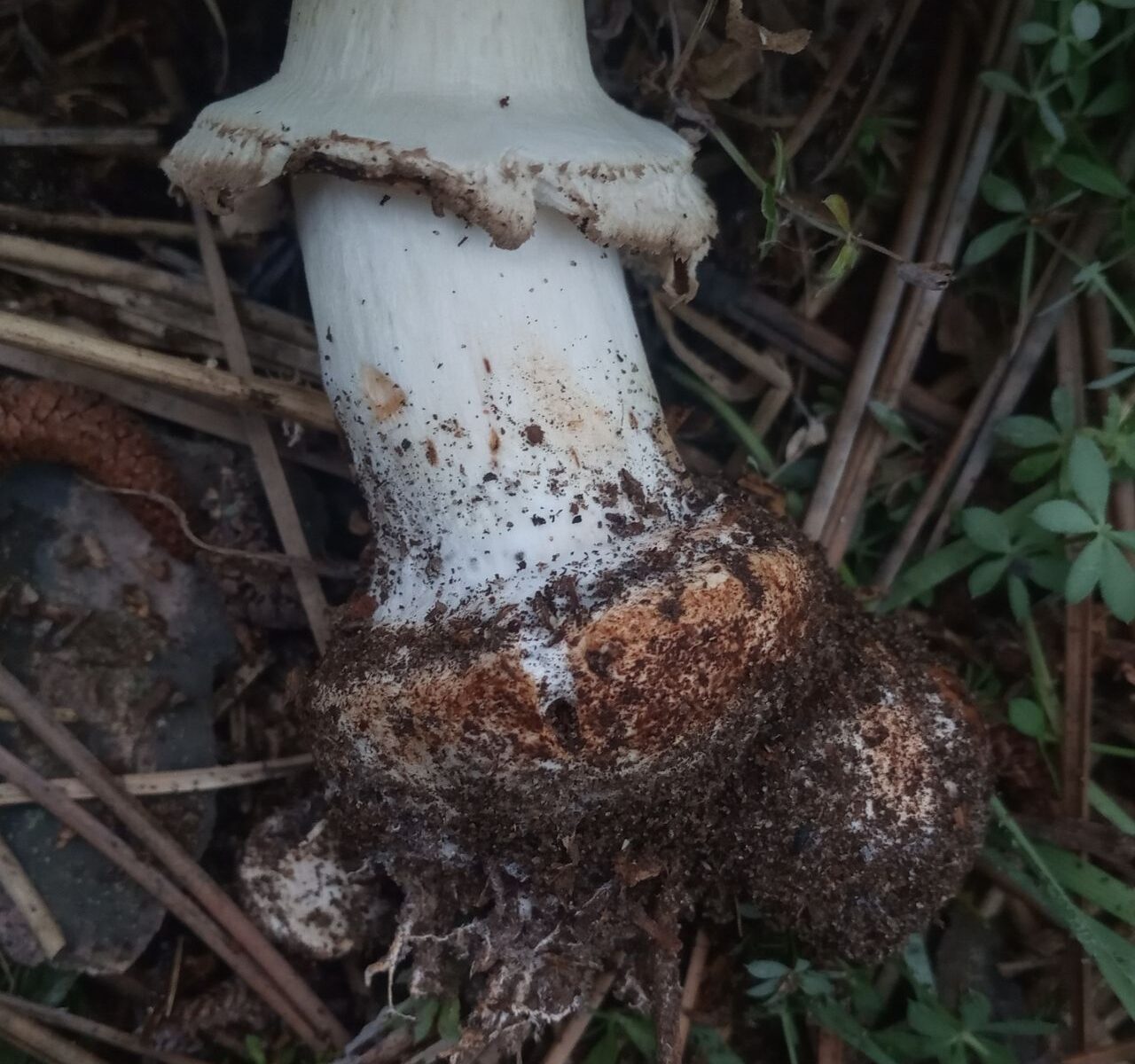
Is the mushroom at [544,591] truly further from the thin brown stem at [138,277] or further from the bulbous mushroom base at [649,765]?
the thin brown stem at [138,277]

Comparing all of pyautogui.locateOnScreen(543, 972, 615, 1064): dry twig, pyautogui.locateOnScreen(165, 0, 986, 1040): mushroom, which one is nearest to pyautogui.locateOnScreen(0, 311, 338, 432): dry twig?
pyautogui.locateOnScreen(165, 0, 986, 1040): mushroom

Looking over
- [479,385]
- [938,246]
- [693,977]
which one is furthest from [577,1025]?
[938,246]

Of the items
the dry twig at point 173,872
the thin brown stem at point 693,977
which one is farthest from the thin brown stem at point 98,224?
the thin brown stem at point 693,977

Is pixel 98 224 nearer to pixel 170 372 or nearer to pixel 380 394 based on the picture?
pixel 170 372

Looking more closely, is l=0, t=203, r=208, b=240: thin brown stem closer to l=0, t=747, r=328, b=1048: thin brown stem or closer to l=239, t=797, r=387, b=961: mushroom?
l=0, t=747, r=328, b=1048: thin brown stem

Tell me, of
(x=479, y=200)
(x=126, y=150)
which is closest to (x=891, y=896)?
(x=479, y=200)

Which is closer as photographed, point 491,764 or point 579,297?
point 491,764

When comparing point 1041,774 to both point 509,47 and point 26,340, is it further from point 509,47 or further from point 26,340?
point 26,340
